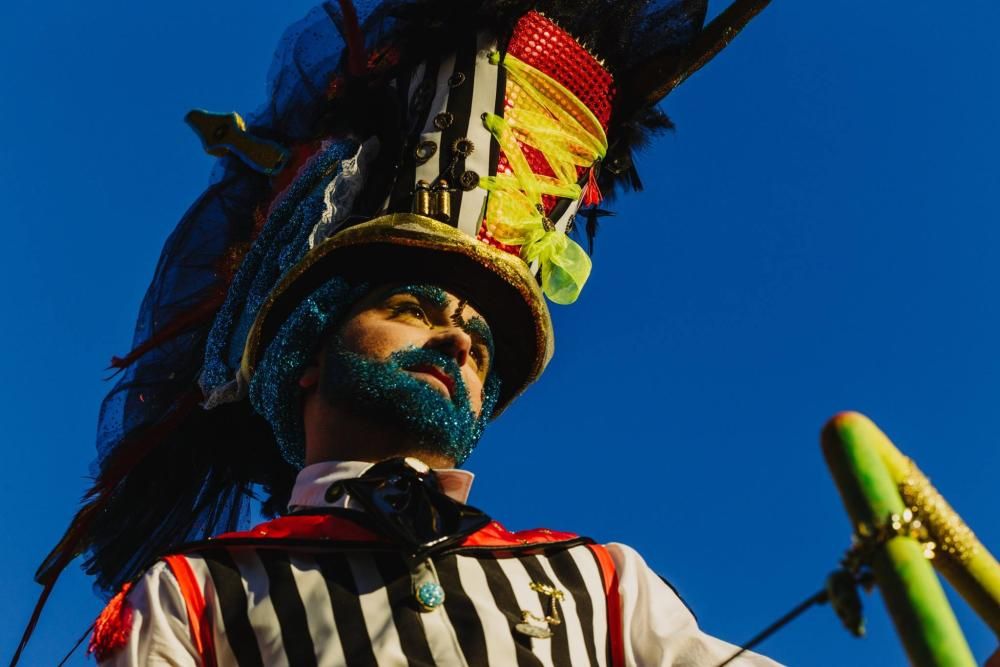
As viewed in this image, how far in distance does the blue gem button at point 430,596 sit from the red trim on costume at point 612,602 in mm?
586

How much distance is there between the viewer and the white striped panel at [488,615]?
340 centimetres

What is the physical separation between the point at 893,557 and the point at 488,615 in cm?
169

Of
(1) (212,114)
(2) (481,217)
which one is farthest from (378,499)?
(1) (212,114)

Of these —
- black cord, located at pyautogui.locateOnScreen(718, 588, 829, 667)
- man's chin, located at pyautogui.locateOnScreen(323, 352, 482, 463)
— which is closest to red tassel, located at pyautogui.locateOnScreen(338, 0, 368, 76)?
man's chin, located at pyautogui.locateOnScreen(323, 352, 482, 463)

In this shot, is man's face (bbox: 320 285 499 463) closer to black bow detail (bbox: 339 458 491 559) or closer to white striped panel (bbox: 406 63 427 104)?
black bow detail (bbox: 339 458 491 559)

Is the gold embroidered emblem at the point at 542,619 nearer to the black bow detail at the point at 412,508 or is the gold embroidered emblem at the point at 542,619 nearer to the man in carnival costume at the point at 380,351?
the man in carnival costume at the point at 380,351

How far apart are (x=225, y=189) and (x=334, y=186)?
938 mm

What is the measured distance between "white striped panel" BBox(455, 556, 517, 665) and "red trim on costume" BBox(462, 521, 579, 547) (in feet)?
0.32

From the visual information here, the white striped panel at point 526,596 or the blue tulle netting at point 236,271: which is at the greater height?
the blue tulle netting at point 236,271

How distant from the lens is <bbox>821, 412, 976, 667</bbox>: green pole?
187cm

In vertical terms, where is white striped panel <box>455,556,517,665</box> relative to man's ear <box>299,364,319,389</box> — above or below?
below

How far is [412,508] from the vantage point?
12.1 ft

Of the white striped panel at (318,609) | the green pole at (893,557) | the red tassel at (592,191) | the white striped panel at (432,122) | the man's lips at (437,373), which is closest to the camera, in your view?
the green pole at (893,557)

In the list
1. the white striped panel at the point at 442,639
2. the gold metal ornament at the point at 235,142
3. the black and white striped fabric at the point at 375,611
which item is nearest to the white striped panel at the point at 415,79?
the gold metal ornament at the point at 235,142
